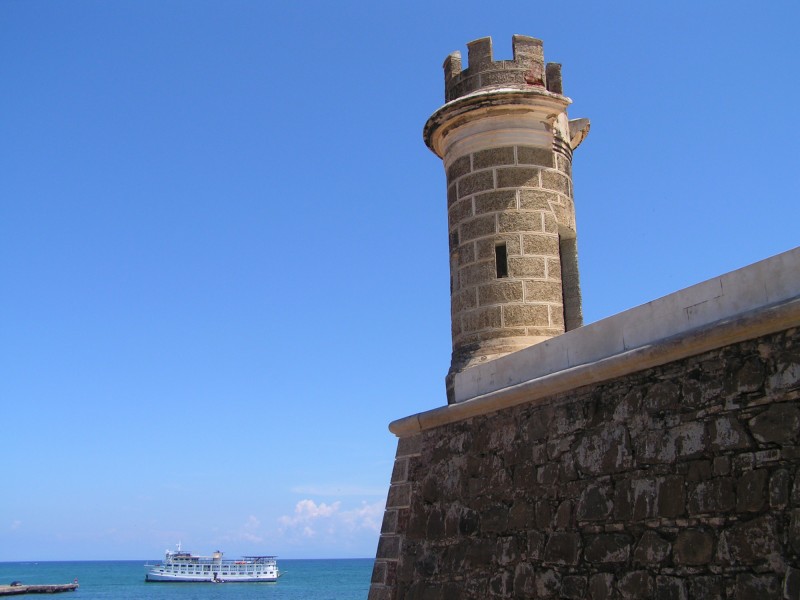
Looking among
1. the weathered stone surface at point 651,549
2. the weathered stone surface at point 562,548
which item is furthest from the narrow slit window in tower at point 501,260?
the weathered stone surface at point 651,549

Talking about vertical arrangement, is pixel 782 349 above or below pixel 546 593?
above

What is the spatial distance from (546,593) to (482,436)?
4.61ft

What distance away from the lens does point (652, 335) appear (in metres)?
5.18

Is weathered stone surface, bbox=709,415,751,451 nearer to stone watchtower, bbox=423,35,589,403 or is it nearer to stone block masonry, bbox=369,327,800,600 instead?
stone block masonry, bbox=369,327,800,600

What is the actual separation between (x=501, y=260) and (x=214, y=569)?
59.1m

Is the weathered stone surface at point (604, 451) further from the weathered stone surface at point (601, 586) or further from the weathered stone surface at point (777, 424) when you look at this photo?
the weathered stone surface at point (777, 424)

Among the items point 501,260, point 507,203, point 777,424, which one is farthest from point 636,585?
point 507,203

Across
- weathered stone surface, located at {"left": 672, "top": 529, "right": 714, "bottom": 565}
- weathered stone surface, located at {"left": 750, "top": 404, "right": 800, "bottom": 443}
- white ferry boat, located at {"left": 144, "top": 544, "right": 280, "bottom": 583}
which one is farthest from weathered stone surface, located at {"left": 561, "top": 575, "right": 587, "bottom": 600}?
white ferry boat, located at {"left": 144, "top": 544, "right": 280, "bottom": 583}

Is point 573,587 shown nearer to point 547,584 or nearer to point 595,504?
point 547,584

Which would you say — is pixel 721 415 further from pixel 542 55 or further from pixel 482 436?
pixel 542 55

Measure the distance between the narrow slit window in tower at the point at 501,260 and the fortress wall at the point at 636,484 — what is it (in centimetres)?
131

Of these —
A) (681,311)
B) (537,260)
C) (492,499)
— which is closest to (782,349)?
(681,311)

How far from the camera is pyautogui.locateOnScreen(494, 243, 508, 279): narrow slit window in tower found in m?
7.85

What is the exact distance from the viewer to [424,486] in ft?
24.6
